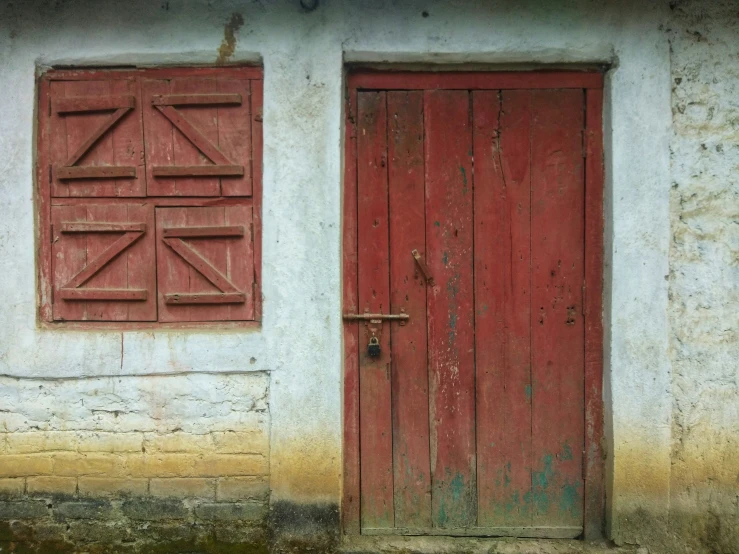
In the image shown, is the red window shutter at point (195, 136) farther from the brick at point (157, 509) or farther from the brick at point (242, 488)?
the brick at point (157, 509)

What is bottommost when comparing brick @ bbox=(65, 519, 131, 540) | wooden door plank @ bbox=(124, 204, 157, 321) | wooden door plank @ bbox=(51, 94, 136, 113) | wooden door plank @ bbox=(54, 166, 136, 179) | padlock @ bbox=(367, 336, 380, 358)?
brick @ bbox=(65, 519, 131, 540)

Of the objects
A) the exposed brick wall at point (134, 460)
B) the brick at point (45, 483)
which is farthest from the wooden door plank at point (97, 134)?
the brick at point (45, 483)

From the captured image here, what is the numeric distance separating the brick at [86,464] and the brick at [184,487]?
22 centimetres

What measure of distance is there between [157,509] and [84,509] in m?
0.37

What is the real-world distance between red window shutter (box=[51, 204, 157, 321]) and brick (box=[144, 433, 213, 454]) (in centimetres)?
60

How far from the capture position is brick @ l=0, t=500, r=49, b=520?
125 inches

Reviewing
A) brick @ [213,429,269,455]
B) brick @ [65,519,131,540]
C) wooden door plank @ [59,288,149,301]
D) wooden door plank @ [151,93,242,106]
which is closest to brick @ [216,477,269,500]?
brick @ [213,429,269,455]

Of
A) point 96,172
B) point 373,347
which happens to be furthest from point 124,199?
point 373,347

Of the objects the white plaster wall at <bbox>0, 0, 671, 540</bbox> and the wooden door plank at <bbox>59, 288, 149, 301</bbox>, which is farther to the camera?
the wooden door plank at <bbox>59, 288, 149, 301</bbox>

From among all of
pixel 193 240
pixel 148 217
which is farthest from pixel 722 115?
pixel 148 217

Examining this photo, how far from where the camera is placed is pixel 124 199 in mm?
3203

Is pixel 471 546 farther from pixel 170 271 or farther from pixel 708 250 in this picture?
pixel 170 271

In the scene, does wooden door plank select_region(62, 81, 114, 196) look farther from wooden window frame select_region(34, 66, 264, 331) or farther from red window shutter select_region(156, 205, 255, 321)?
red window shutter select_region(156, 205, 255, 321)

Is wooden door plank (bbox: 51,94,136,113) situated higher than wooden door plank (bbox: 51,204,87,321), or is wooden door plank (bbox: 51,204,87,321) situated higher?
wooden door plank (bbox: 51,94,136,113)
